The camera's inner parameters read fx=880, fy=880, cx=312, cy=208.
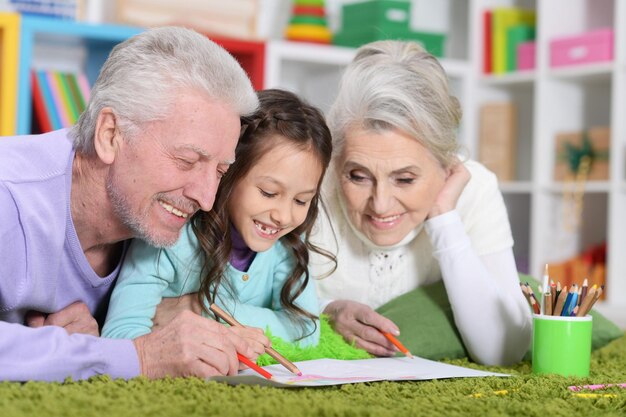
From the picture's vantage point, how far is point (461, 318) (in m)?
1.85

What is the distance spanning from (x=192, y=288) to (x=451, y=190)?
2.01 feet

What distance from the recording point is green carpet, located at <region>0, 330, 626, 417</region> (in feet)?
3.62

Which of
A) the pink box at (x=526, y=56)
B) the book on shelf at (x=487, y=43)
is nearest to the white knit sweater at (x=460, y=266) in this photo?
the pink box at (x=526, y=56)

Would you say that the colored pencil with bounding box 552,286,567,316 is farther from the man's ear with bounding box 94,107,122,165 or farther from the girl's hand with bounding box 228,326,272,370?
the man's ear with bounding box 94,107,122,165

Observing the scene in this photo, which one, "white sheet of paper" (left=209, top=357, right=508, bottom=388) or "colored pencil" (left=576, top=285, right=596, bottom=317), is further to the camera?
"colored pencil" (left=576, top=285, right=596, bottom=317)

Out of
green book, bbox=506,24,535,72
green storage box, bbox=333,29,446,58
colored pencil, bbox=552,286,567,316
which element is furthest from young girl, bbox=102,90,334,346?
green book, bbox=506,24,535,72

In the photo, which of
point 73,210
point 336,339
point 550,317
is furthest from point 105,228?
point 550,317

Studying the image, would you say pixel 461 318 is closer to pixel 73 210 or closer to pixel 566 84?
pixel 73 210

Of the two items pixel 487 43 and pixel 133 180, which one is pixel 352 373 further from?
pixel 487 43

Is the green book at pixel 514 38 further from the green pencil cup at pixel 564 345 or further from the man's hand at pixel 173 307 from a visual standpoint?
the man's hand at pixel 173 307

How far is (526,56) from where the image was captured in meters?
3.78

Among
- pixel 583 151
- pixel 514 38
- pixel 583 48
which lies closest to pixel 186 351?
pixel 583 151

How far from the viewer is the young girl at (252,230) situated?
1650mm

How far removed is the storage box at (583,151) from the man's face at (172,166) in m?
2.33
